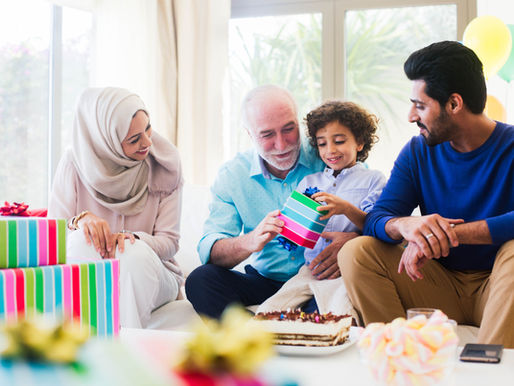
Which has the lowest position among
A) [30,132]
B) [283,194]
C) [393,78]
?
[283,194]

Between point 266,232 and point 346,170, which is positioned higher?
point 346,170

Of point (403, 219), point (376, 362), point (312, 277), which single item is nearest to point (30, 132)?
point (312, 277)

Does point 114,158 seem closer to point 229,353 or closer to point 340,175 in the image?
point 340,175

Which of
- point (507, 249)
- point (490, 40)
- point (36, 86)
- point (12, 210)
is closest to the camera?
point (507, 249)

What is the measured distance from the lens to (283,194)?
2426 millimetres

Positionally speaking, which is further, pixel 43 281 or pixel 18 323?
pixel 43 281

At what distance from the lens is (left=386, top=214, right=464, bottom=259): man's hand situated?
71.8 inches

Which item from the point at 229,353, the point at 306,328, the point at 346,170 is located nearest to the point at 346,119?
the point at 346,170

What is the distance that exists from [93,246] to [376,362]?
1.45 meters

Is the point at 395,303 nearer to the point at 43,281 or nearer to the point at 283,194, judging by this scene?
the point at 283,194

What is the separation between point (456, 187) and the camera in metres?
2.04

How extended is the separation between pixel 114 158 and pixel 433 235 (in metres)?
1.30

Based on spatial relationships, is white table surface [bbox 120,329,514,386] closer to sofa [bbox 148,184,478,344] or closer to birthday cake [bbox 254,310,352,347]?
birthday cake [bbox 254,310,352,347]

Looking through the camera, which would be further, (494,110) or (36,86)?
(36,86)
